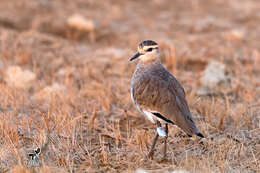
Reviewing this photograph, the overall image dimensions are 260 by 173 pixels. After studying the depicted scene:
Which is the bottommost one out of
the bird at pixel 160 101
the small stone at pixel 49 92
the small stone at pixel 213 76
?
the bird at pixel 160 101

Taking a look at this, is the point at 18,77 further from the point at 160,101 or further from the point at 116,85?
the point at 160,101

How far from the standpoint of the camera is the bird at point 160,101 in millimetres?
3807

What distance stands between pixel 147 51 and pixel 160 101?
736 mm

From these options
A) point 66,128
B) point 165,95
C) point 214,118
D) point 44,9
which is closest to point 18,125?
point 66,128

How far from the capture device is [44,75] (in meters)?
6.48

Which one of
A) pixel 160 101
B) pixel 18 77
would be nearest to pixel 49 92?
pixel 18 77

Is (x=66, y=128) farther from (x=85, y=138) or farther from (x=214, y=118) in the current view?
(x=214, y=118)

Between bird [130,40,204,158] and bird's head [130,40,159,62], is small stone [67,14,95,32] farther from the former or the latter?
bird [130,40,204,158]

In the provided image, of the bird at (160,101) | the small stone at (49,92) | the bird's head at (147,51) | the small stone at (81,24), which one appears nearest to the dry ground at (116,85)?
the small stone at (49,92)

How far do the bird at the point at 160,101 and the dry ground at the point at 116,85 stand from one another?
292 mm

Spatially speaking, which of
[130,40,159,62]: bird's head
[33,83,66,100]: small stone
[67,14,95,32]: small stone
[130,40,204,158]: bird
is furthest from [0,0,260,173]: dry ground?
[130,40,159,62]: bird's head

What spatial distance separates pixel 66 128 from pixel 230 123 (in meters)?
1.94

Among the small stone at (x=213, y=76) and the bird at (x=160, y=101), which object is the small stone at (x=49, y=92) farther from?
the small stone at (x=213, y=76)

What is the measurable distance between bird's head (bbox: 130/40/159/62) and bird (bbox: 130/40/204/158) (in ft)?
0.37
